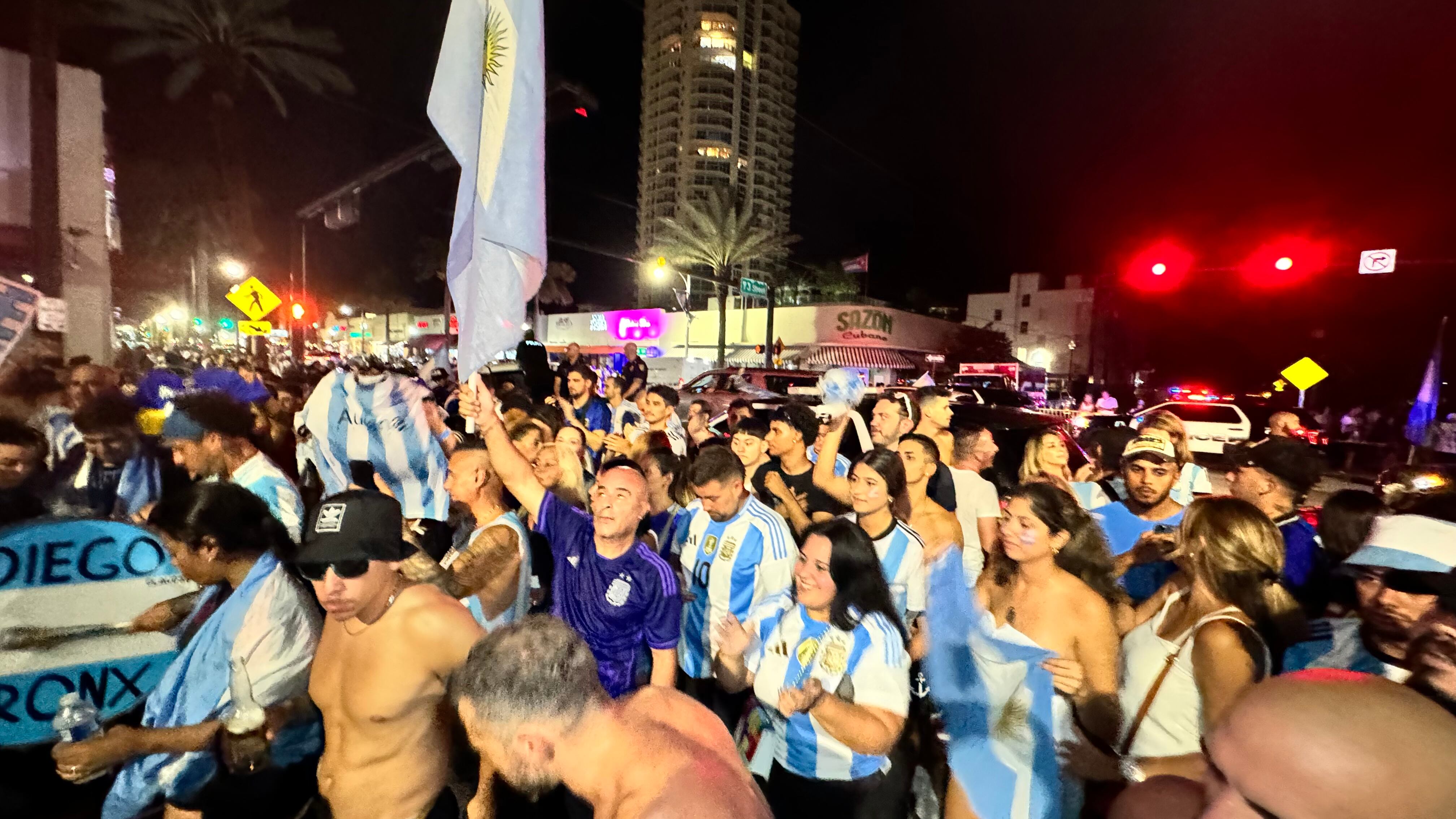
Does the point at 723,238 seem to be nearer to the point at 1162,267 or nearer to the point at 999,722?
the point at 1162,267

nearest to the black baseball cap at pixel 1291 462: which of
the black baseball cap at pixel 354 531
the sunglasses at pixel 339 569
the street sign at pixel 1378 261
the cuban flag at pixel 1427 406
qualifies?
the black baseball cap at pixel 354 531

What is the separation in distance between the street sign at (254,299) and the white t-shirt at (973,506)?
960cm

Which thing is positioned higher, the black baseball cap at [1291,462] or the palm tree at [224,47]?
the palm tree at [224,47]

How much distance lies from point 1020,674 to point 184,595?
348cm

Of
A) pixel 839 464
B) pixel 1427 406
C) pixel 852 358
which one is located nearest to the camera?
pixel 839 464

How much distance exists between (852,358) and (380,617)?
37209 mm

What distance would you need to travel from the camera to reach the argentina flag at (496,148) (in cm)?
316

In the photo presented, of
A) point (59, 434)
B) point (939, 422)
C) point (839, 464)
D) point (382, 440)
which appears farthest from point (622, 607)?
point (59, 434)

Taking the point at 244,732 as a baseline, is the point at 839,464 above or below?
above

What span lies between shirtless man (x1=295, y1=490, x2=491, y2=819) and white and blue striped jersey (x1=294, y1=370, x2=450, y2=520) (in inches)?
91.5

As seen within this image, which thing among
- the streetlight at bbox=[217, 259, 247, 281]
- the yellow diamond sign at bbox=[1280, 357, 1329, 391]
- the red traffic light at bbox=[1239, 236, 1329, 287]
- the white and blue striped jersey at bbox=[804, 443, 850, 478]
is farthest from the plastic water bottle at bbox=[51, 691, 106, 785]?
the streetlight at bbox=[217, 259, 247, 281]

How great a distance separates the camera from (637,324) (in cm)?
4578

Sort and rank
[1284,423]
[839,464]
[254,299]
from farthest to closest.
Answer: [254,299], [1284,423], [839,464]

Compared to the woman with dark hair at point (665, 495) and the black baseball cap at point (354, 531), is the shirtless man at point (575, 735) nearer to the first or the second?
the black baseball cap at point (354, 531)
